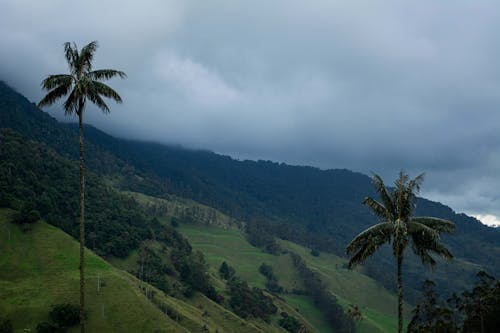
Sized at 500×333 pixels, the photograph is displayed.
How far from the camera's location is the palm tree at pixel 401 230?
73.7 ft

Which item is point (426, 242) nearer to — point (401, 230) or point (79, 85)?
point (401, 230)

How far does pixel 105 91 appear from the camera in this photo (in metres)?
29.4

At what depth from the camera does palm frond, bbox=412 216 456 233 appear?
22.6 metres

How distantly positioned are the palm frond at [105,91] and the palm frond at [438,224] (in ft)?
63.8

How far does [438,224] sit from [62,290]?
106m

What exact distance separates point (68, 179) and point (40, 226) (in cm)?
6251

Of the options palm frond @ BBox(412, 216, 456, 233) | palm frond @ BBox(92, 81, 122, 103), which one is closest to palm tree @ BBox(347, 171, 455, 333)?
palm frond @ BBox(412, 216, 456, 233)

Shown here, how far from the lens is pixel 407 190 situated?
76.1ft

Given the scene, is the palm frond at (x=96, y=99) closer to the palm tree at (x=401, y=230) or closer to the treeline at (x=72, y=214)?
the palm tree at (x=401, y=230)

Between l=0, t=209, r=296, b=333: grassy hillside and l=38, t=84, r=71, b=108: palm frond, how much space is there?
84.7m

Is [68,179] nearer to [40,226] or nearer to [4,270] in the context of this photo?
[40,226]

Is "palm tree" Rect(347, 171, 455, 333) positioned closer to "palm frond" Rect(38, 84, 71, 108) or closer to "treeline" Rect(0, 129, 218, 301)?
"palm frond" Rect(38, 84, 71, 108)

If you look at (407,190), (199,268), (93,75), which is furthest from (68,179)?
(407,190)

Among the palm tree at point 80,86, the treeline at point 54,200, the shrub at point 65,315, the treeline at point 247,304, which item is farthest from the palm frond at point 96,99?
the treeline at point 247,304
